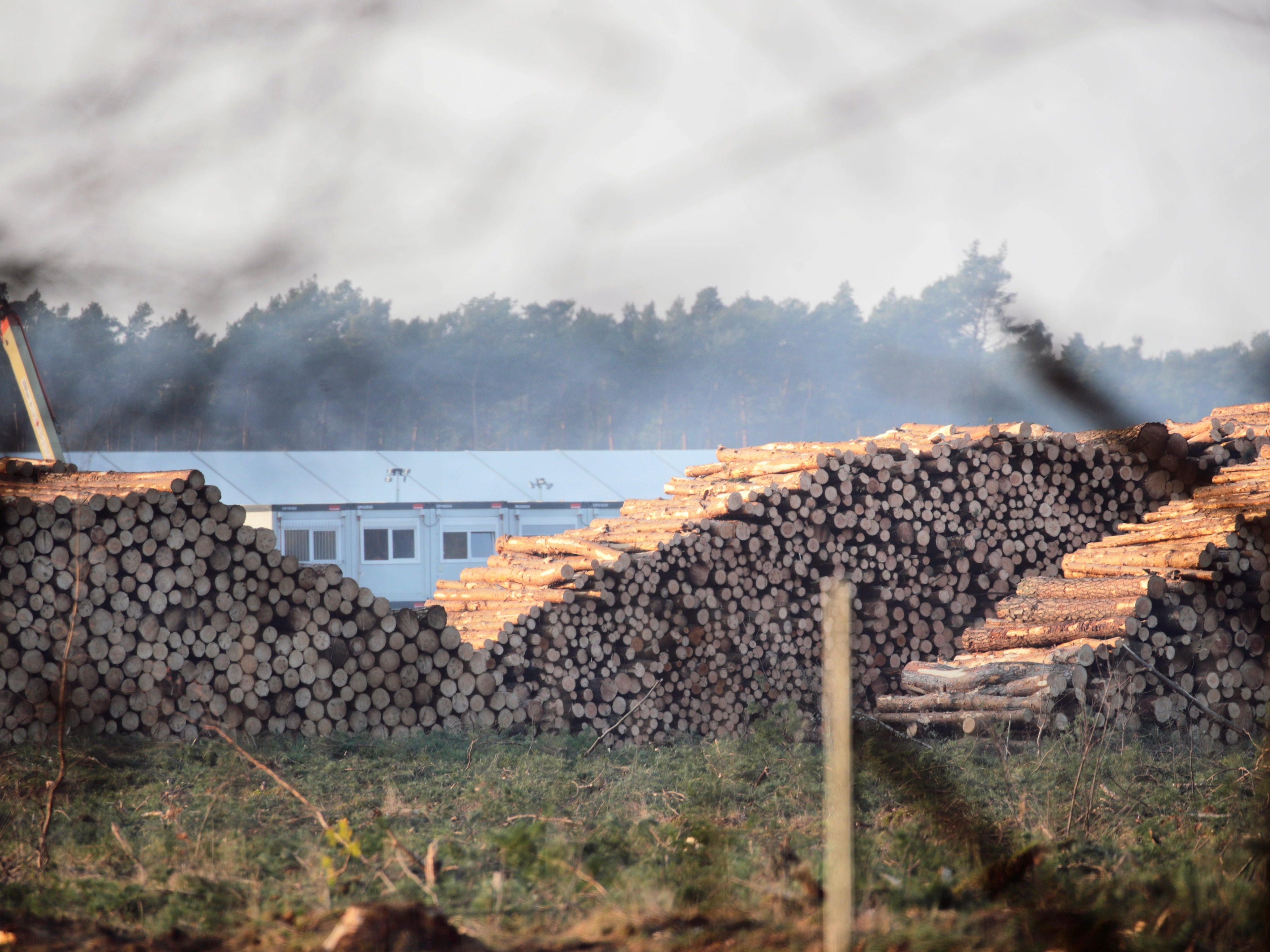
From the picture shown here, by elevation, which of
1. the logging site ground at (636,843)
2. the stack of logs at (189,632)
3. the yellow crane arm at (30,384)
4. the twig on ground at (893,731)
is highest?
the yellow crane arm at (30,384)

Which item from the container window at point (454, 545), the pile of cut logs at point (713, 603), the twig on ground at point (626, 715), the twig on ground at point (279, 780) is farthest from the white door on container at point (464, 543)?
the twig on ground at point (279, 780)

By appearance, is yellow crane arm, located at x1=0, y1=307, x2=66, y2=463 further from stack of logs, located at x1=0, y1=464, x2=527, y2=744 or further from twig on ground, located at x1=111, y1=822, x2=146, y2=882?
twig on ground, located at x1=111, y1=822, x2=146, y2=882

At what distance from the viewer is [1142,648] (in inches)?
284

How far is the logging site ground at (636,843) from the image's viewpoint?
313 centimetres

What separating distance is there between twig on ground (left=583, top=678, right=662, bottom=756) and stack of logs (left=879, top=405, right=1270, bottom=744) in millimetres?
1780

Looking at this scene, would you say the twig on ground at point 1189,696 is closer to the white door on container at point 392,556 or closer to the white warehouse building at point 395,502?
the white warehouse building at point 395,502

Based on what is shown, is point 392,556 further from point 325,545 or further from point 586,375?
point 586,375

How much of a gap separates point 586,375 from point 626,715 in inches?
951

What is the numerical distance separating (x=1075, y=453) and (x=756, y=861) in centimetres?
669

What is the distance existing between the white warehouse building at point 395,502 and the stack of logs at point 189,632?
27.2 ft

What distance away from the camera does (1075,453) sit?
9.27m

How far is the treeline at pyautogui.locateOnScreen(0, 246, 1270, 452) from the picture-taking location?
1430cm

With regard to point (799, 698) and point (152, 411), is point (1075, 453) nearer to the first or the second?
point (799, 698)

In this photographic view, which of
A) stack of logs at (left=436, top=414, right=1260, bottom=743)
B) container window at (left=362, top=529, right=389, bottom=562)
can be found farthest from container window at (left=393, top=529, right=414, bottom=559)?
stack of logs at (left=436, top=414, right=1260, bottom=743)
